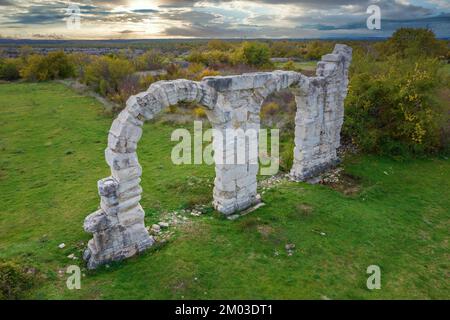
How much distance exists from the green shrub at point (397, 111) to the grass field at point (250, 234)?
99 centimetres

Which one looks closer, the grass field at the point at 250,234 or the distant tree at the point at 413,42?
the grass field at the point at 250,234

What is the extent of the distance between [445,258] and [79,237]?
1045 cm

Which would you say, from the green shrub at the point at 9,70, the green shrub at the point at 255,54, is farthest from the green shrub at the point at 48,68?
the green shrub at the point at 255,54

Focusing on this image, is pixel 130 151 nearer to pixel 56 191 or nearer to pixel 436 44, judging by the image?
pixel 56 191

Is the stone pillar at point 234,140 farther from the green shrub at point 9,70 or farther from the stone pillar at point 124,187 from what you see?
the green shrub at point 9,70

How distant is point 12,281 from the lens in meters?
7.59

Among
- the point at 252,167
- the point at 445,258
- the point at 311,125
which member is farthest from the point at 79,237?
the point at 445,258

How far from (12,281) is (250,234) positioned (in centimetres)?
589

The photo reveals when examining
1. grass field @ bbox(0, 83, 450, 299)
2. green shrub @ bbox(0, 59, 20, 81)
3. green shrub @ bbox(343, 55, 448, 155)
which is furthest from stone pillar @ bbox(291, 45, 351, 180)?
green shrub @ bbox(0, 59, 20, 81)

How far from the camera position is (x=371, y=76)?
56.0ft

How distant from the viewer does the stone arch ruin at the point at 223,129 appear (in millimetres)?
8117
